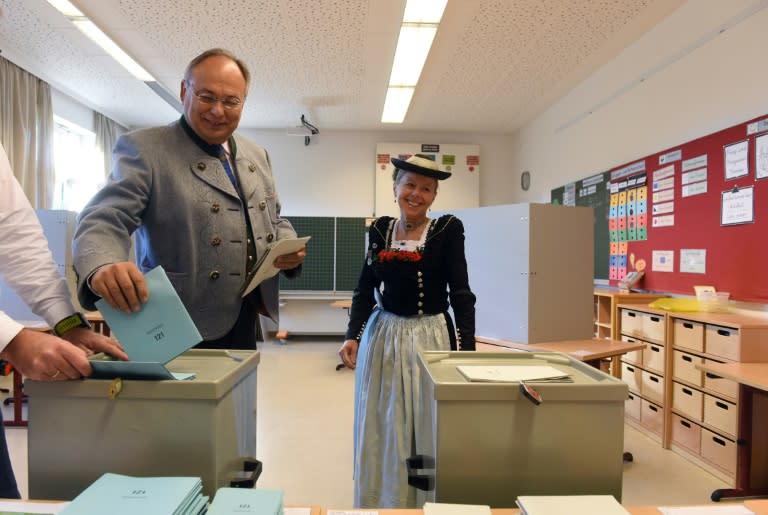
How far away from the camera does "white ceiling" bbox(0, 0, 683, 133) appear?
10.6 ft

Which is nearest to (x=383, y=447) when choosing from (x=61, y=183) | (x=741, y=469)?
(x=741, y=469)

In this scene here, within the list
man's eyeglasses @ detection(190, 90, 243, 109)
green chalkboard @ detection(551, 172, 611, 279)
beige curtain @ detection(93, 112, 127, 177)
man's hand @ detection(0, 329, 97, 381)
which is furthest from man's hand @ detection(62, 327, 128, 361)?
beige curtain @ detection(93, 112, 127, 177)

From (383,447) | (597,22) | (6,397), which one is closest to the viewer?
(383,447)

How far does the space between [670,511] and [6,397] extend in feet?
15.2

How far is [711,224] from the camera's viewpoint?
9.64ft

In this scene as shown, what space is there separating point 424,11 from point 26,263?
308 cm

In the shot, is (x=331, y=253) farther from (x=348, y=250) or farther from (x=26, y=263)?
(x=26, y=263)

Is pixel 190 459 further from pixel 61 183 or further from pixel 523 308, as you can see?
pixel 61 183

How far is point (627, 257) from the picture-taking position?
12.8ft

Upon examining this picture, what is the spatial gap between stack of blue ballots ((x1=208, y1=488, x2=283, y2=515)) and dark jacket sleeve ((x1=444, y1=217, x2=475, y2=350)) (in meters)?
1.03

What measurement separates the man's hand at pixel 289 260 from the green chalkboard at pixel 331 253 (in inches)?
197

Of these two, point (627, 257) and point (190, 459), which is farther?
point (627, 257)

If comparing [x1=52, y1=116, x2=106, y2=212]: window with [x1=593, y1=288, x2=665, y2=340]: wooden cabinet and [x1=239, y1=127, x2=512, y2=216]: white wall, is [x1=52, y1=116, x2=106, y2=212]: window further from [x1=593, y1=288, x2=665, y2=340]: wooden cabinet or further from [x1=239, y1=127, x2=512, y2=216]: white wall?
[x1=593, y1=288, x2=665, y2=340]: wooden cabinet

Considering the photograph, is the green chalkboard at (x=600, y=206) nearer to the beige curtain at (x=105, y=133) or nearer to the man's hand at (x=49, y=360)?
the man's hand at (x=49, y=360)
